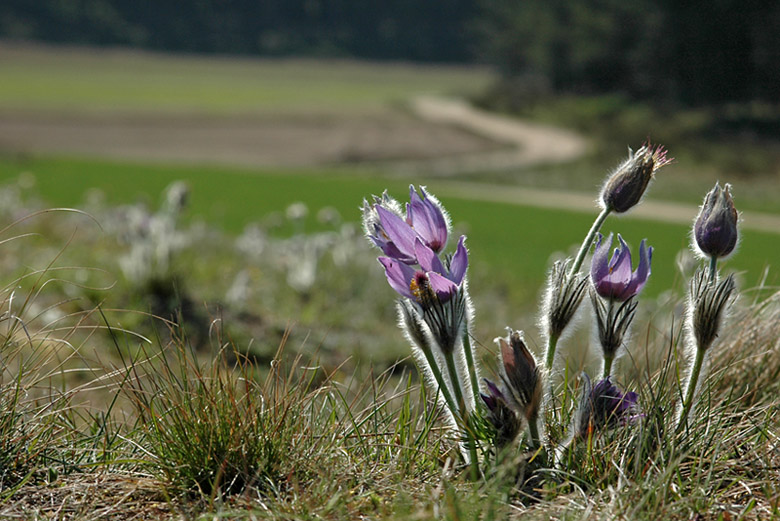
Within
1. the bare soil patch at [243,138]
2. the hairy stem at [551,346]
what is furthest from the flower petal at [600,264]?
the bare soil patch at [243,138]

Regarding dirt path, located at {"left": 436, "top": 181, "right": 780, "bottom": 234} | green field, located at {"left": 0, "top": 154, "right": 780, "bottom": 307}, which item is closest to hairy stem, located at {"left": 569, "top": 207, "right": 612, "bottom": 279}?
green field, located at {"left": 0, "top": 154, "right": 780, "bottom": 307}

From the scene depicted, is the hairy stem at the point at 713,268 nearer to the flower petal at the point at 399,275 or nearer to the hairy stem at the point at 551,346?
the hairy stem at the point at 551,346

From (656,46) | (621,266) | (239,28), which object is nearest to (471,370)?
(621,266)

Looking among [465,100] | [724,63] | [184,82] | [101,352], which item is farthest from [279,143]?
[184,82]

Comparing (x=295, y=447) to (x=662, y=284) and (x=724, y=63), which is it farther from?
(x=724, y=63)

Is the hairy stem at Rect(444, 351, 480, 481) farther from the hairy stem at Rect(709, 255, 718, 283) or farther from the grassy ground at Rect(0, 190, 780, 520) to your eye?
the hairy stem at Rect(709, 255, 718, 283)

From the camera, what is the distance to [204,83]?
3839 inches

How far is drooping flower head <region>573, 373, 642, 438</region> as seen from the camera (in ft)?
6.97

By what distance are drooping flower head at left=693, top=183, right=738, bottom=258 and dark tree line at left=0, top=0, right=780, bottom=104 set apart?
1420 inches

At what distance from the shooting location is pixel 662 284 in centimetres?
1405

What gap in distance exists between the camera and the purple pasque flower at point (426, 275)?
1.96 metres

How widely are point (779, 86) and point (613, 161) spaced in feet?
24.1

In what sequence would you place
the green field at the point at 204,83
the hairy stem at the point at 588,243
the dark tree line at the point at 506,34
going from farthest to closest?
1. the green field at the point at 204,83
2. the dark tree line at the point at 506,34
3. the hairy stem at the point at 588,243

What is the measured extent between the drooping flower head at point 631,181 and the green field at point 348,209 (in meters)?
10.2
